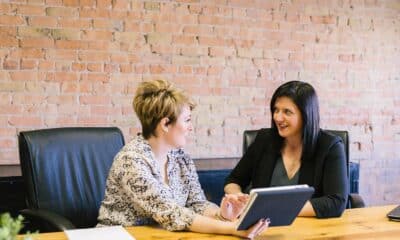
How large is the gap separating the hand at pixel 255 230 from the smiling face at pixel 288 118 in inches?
29.0

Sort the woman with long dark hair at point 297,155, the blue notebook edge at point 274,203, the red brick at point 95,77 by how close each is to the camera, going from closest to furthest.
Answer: the blue notebook edge at point 274,203 < the woman with long dark hair at point 297,155 < the red brick at point 95,77

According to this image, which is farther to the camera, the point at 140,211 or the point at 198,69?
the point at 198,69

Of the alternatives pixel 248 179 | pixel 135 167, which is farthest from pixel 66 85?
pixel 135 167

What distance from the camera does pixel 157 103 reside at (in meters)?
1.99

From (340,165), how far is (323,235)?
53 centimetres

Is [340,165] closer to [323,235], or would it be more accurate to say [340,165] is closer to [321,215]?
[321,215]

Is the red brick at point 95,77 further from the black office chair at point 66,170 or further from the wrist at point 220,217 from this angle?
the wrist at point 220,217

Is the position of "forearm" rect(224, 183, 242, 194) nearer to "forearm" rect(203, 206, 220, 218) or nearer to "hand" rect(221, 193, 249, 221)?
"forearm" rect(203, 206, 220, 218)

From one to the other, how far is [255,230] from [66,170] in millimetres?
1027

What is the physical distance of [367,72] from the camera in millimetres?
4094

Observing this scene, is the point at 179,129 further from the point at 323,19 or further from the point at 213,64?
the point at 323,19

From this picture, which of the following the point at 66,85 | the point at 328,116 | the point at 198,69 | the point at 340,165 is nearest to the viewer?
the point at 340,165

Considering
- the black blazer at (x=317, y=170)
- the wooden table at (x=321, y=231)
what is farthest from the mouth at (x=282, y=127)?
the wooden table at (x=321, y=231)

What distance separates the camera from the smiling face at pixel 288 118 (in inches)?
94.2
